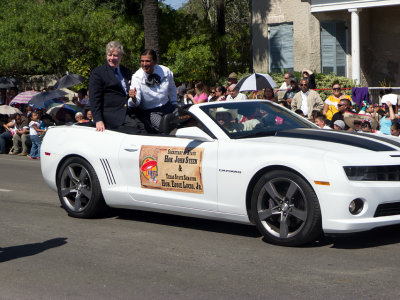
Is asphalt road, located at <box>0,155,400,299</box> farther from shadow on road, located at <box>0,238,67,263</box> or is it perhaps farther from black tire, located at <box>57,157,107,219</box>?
black tire, located at <box>57,157,107,219</box>

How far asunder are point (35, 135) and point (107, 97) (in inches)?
407

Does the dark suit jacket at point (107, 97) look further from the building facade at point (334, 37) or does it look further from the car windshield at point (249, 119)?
the building facade at point (334, 37)

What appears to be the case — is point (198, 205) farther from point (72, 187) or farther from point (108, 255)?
point (72, 187)

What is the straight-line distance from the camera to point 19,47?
28312 mm

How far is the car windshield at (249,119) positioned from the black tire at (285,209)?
2.53 ft

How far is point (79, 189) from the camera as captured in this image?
8703mm

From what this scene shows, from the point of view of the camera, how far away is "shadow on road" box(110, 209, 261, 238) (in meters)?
7.78

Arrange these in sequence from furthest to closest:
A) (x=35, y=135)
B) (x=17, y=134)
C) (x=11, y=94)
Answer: (x=11, y=94) → (x=17, y=134) → (x=35, y=135)

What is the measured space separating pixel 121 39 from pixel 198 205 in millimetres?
19110

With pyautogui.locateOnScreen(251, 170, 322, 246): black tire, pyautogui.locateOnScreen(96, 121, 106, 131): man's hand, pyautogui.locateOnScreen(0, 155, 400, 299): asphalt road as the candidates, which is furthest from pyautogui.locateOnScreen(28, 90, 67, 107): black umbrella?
pyautogui.locateOnScreen(251, 170, 322, 246): black tire

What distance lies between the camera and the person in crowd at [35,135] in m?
18.5

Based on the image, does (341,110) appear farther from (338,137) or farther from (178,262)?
(178,262)

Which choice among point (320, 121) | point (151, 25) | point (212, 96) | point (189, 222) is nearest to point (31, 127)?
point (151, 25)

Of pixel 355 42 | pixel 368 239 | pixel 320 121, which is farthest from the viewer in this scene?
pixel 355 42
